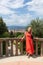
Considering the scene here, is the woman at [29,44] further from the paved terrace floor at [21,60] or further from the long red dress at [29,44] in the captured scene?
the paved terrace floor at [21,60]

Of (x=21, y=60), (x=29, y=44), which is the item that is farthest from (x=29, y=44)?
(x=21, y=60)

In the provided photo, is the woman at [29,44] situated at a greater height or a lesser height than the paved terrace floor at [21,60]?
greater

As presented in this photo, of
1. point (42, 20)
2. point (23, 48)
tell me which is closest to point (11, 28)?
point (42, 20)

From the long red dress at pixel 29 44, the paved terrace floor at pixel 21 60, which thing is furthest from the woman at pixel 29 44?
the paved terrace floor at pixel 21 60

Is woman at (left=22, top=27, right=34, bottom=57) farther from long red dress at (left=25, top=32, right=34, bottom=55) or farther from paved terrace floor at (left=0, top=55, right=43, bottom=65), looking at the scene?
paved terrace floor at (left=0, top=55, right=43, bottom=65)

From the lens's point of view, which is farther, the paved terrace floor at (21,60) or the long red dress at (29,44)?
the long red dress at (29,44)

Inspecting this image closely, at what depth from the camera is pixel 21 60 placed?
8695mm

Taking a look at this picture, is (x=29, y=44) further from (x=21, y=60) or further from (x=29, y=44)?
(x=21, y=60)

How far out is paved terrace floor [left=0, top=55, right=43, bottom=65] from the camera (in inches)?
323

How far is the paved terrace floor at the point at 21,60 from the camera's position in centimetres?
819

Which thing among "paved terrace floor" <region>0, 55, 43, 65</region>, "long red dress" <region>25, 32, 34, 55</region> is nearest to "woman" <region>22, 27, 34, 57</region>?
"long red dress" <region>25, 32, 34, 55</region>

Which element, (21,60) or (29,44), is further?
(29,44)

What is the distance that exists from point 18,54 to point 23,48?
0.41 m

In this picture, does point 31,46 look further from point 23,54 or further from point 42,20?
point 42,20
